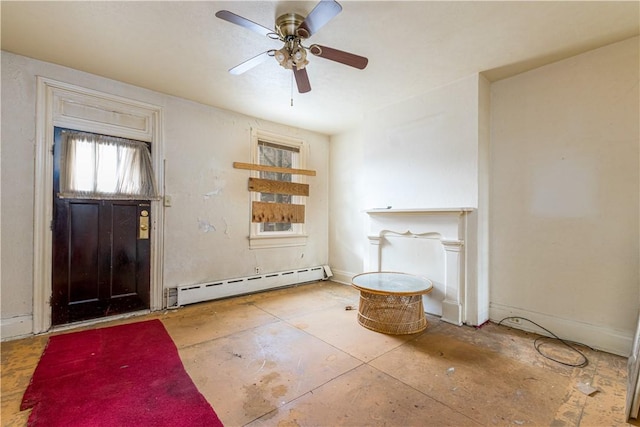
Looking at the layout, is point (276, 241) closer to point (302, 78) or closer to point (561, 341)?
point (302, 78)

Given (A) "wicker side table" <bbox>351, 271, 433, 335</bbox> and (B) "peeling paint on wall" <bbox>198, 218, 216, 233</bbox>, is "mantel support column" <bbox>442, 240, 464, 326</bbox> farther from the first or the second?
(B) "peeling paint on wall" <bbox>198, 218, 216, 233</bbox>

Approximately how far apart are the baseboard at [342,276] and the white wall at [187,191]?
34 cm

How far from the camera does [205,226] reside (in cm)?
380

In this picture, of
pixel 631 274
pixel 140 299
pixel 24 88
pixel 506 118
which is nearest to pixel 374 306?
pixel 631 274

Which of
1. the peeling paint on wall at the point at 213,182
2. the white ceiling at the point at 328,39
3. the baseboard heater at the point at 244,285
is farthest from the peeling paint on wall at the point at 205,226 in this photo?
the white ceiling at the point at 328,39

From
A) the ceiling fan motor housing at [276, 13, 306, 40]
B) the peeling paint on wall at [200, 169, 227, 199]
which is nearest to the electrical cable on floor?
the ceiling fan motor housing at [276, 13, 306, 40]

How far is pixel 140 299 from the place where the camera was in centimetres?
331

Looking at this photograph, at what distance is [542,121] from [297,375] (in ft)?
10.9

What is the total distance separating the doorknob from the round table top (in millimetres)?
2544

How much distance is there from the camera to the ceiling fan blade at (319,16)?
1.58m

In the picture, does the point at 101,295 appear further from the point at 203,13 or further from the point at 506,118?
the point at 506,118

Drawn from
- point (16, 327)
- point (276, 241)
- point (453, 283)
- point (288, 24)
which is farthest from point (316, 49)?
point (16, 327)

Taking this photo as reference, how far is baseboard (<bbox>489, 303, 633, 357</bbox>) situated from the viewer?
2.34 metres

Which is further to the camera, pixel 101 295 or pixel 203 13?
pixel 101 295
